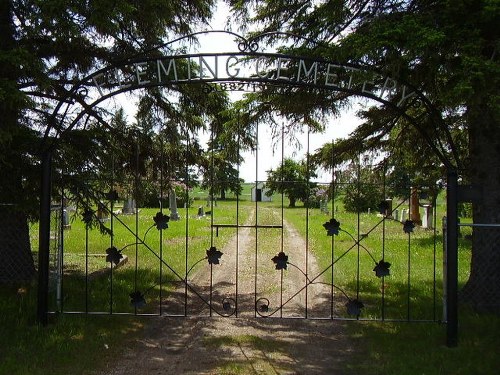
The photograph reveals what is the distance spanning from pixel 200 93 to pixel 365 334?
186 inches

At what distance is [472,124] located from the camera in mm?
6508

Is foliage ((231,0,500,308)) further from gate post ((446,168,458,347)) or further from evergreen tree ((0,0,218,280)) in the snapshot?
evergreen tree ((0,0,218,280))

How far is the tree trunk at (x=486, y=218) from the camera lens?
660cm

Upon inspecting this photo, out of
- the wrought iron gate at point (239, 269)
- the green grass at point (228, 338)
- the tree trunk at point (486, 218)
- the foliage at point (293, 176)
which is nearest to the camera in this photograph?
the green grass at point (228, 338)

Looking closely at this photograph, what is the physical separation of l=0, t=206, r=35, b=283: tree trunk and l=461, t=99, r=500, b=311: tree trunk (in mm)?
6321

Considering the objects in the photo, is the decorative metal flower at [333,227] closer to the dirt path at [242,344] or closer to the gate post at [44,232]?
the dirt path at [242,344]

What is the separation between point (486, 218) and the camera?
21.7ft

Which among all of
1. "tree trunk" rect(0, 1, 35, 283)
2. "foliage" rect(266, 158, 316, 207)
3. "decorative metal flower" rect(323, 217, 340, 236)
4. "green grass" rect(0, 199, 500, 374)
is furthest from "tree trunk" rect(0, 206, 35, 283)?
"decorative metal flower" rect(323, 217, 340, 236)

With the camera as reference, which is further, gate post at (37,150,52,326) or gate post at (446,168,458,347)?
gate post at (37,150,52,326)

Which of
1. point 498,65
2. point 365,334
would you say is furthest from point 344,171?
point 498,65

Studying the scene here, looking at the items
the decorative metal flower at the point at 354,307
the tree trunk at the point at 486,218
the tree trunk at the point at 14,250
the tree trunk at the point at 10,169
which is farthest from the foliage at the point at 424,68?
the tree trunk at the point at 14,250

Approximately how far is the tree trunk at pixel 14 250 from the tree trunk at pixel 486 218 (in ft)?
20.7

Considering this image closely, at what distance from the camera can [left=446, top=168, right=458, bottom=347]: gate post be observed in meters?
5.41

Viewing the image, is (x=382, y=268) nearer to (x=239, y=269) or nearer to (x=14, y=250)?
(x=239, y=269)
